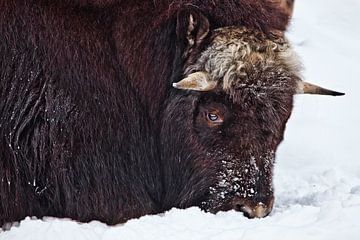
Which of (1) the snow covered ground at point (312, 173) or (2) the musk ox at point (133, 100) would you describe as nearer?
(1) the snow covered ground at point (312, 173)

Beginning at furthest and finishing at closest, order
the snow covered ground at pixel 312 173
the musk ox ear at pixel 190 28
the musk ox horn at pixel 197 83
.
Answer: the musk ox ear at pixel 190 28 → the musk ox horn at pixel 197 83 → the snow covered ground at pixel 312 173

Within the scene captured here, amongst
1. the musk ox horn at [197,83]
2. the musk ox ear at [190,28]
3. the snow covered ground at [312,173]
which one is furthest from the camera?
the musk ox ear at [190,28]

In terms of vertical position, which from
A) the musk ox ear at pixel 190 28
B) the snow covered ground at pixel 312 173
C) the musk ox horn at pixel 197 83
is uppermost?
the musk ox ear at pixel 190 28

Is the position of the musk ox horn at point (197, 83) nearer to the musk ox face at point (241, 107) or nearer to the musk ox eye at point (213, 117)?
the musk ox face at point (241, 107)

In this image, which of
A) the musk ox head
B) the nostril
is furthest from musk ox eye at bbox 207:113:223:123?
the nostril

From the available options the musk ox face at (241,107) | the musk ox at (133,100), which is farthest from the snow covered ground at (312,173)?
the musk ox at (133,100)

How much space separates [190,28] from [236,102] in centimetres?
54

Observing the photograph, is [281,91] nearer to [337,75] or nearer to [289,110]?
[289,110]

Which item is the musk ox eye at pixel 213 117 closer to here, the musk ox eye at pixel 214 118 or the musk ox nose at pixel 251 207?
the musk ox eye at pixel 214 118

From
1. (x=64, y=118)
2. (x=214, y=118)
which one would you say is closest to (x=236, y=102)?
(x=214, y=118)

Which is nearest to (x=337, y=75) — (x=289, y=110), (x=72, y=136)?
(x=289, y=110)

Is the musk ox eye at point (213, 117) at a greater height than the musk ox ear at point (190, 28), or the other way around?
the musk ox ear at point (190, 28)

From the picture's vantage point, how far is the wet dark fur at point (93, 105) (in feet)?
17.7

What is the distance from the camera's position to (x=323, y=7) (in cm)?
1036
